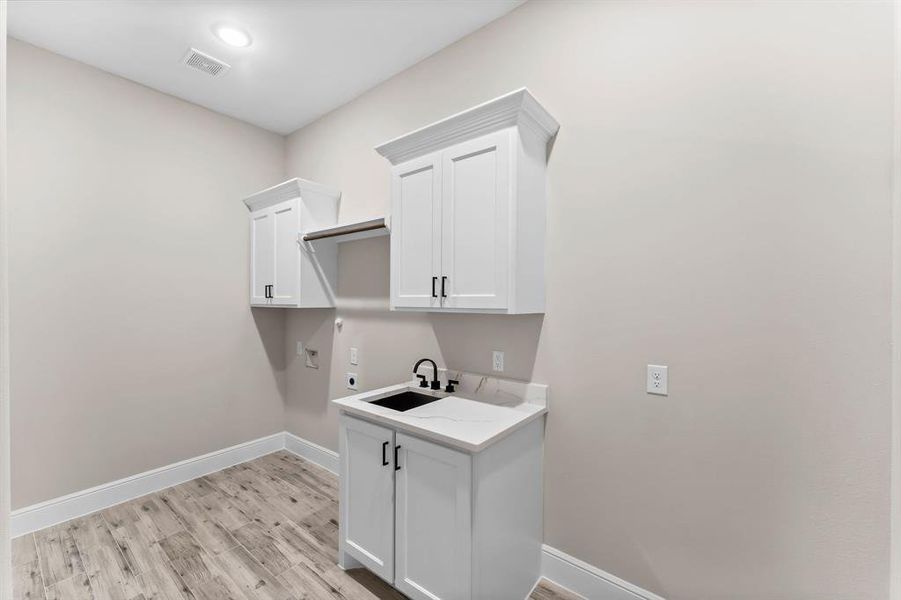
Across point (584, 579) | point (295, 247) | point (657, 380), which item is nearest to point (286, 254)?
point (295, 247)

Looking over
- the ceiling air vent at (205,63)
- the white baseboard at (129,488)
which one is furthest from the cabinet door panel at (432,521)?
the ceiling air vent at (205,63)

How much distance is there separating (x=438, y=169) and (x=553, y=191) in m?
0.61

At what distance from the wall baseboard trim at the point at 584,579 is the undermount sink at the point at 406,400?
984 millimetres

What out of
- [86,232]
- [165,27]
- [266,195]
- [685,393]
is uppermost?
[165,27]

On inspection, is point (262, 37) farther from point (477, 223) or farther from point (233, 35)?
point (477, 223)

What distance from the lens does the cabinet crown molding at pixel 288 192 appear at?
114 inches

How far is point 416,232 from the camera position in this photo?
6.88 feet

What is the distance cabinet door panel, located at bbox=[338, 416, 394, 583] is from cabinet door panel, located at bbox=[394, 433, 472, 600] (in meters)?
0.07

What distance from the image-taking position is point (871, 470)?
126cm

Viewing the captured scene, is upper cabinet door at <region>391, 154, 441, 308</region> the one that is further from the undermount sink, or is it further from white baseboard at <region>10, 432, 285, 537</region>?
white baseboard at <region>10, 432, 285, 537</region>

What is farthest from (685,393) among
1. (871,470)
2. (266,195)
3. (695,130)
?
(266,195)

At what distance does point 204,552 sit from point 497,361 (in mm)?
1991

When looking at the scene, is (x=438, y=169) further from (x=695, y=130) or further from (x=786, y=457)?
(x=786, y=457)

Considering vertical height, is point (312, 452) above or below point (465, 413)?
below
